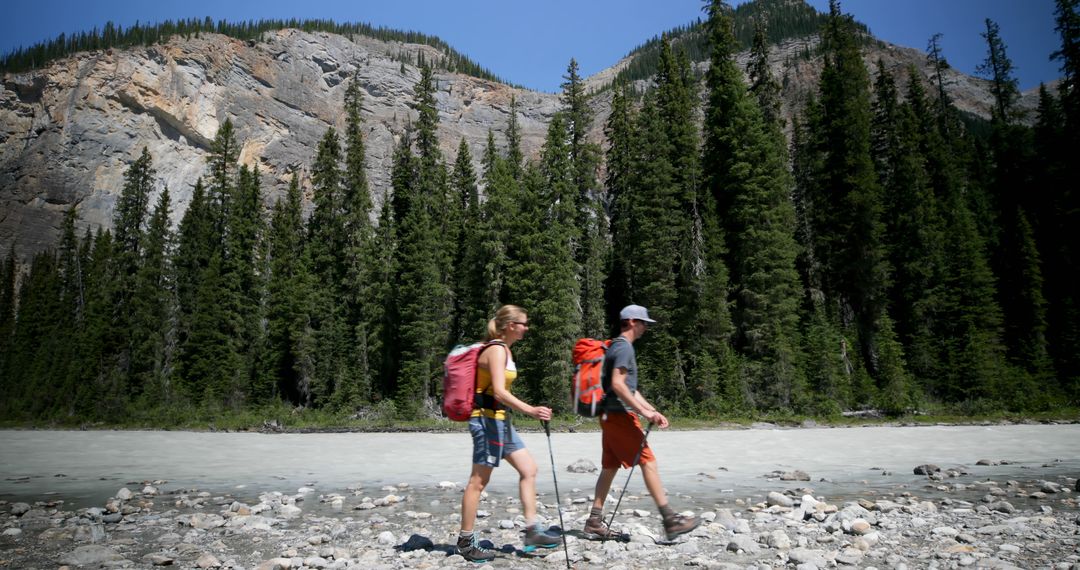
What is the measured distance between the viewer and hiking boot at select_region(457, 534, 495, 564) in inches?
189

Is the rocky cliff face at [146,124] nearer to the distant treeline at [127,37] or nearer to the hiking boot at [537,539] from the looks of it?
the distant treeline at [127,37]

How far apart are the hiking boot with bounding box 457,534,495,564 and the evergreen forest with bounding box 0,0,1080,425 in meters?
22.1

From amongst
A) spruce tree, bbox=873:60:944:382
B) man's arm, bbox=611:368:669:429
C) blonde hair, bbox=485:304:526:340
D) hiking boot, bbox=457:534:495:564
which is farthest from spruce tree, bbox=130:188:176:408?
spruce tree, bbox=873:60:944:382

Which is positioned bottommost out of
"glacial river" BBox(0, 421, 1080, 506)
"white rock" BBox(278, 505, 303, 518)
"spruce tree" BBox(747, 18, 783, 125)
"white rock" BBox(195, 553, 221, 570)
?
"glacial river" BBox(0, 421, 1080, 506)

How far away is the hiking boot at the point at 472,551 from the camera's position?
189 inches

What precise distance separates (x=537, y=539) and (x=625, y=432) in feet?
4.20

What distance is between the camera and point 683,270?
98.7 ft

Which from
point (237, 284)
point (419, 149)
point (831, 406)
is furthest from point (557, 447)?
point (237, 284)

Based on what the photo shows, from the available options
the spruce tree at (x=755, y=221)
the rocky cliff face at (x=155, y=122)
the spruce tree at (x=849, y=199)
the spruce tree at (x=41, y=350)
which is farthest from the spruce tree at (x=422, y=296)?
the rocky cliff face at (x=155, y=122)

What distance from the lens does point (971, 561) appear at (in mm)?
4414

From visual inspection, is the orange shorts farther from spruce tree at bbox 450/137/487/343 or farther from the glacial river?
spruce tree at bbox 450/137/487/343

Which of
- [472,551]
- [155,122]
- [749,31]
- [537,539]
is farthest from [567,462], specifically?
[749,31]

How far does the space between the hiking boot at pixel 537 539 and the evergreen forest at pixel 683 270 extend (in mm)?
21796

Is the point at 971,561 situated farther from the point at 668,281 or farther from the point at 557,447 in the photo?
the point at 668,281
